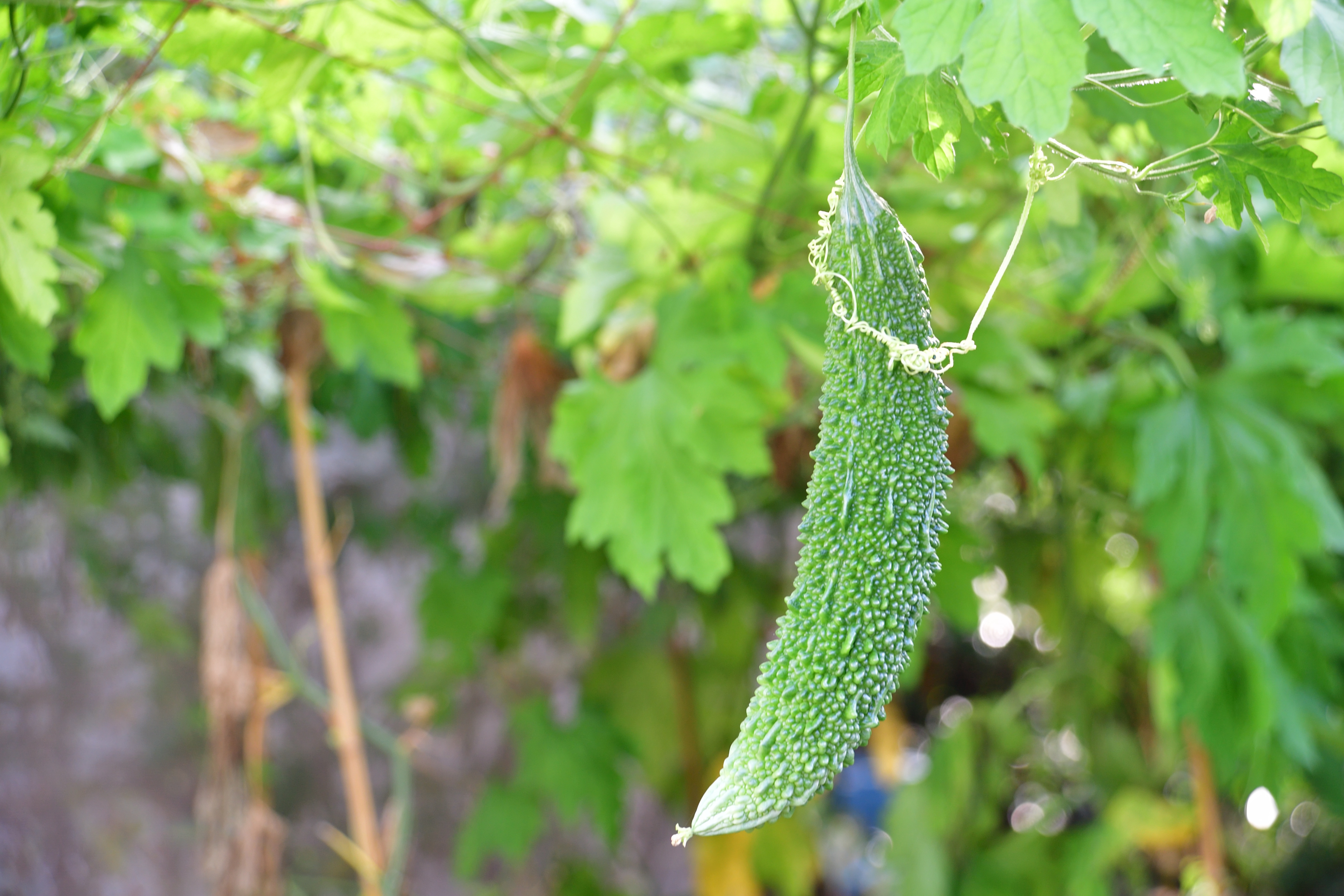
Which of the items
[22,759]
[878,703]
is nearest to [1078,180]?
[878,703]

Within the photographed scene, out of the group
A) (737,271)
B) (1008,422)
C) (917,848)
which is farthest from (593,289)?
(917,848)

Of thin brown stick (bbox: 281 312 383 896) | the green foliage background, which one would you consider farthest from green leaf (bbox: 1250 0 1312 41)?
thin brown stick (bbox: 281 312 383 896)

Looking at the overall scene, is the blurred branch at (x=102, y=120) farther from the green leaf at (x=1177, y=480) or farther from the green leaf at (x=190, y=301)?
the green leaf at (x=1177, y=480)

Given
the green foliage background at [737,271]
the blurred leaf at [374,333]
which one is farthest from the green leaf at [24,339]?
the blurred leaf at [374,333]

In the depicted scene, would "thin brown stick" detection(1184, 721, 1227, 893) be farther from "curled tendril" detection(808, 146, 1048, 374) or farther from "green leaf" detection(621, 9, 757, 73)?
"curled tendril" detection(808, 146, 1048, 374)

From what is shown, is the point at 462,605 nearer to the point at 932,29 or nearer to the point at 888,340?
the point at 888,340

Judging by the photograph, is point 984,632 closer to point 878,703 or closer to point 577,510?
point 577,510

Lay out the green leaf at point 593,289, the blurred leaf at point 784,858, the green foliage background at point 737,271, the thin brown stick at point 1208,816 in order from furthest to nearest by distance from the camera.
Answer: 1. the blurred leaf at point 784,858
2. the thin brown stick at point 1208,816
3. the green leaf at point 593,289
4. the green foliage background at point 737,271
